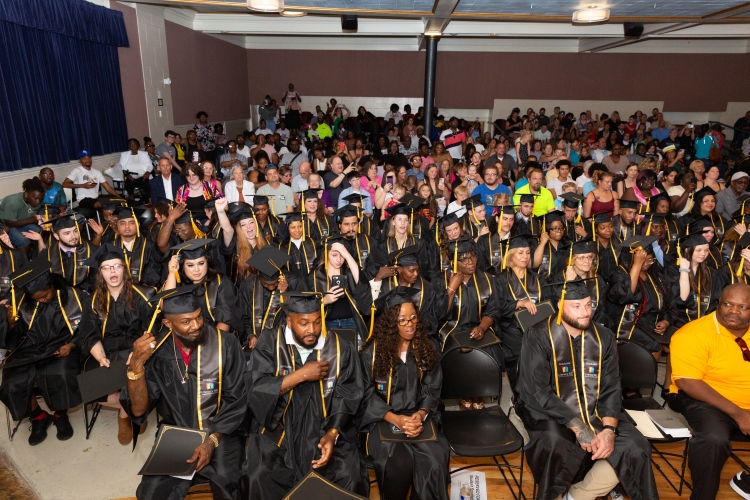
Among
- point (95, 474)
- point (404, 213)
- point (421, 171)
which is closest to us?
point (95, 474)

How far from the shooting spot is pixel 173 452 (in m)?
2.79

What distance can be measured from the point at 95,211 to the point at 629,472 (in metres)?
7.44

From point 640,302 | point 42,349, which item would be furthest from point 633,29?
point 42,349

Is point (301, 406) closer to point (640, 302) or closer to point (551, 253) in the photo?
point (640, 302)

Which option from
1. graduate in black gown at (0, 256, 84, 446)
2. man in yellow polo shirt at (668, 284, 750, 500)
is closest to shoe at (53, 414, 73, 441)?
graduate in black gown at (0, 256, 84, 446)

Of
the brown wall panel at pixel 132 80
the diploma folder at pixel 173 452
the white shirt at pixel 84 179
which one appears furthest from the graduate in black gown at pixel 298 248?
the brown wall panel at pixel 132 80

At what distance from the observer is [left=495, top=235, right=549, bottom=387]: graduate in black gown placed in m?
4.40

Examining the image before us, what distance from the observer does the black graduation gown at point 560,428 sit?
2.97 metres

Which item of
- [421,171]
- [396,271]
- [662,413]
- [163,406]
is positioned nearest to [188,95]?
[421,171]

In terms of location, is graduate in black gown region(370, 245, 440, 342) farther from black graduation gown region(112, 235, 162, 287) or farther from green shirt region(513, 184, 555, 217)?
green shirt region(513, 184, 555, 217)

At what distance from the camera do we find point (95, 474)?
3.48 metres

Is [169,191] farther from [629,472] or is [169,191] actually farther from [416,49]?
[416,49]

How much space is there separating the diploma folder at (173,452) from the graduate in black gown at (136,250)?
249cm

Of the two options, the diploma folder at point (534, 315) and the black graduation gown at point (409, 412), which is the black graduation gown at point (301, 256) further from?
the diploma folder at point (534, 315)
